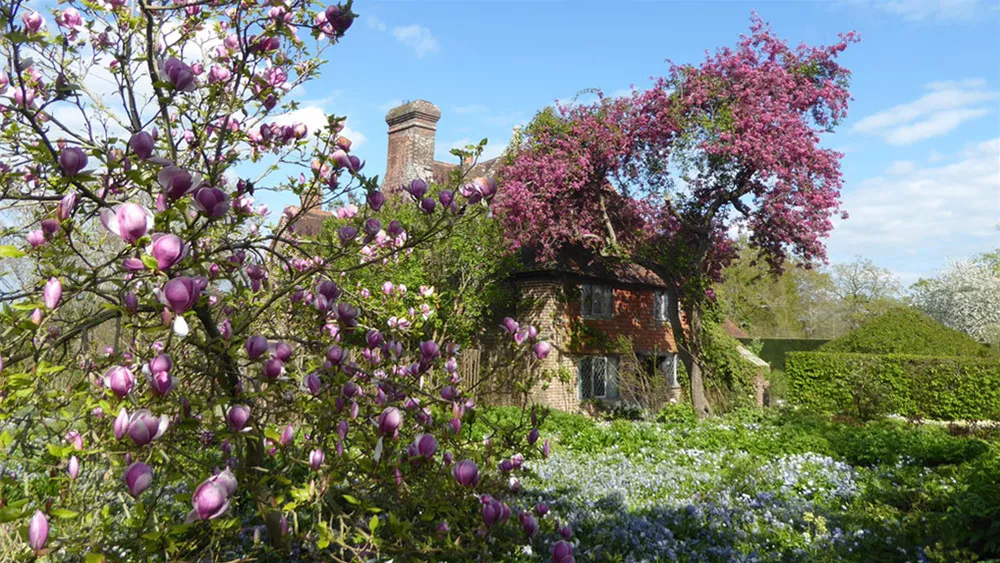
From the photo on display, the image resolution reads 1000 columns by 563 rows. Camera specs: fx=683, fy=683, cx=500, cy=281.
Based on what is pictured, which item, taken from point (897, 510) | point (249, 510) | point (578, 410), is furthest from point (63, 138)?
point (578, 410)

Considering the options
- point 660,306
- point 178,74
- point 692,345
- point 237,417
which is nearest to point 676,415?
point 692,345

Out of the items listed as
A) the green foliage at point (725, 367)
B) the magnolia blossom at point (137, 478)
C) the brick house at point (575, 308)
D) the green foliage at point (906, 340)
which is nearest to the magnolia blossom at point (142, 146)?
the magnolia blossom at point (137, 478)

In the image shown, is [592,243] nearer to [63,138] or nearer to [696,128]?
[696,128]

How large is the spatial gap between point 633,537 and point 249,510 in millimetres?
3218

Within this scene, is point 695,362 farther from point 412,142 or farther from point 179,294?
point 179,294

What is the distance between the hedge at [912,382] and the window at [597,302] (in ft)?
20.6

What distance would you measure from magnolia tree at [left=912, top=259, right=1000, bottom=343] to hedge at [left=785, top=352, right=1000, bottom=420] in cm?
1882

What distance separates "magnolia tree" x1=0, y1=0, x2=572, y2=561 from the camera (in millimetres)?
2297

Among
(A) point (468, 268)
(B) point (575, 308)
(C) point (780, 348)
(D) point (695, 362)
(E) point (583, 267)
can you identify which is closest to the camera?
(D) point (695, 362)

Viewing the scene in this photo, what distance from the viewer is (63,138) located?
3.91 metres

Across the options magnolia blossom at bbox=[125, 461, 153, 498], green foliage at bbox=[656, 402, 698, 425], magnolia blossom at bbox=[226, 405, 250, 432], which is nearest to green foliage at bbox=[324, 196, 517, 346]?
green foliage at bbox=[656, 402, 698, 425]

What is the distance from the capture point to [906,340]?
23.1 meters

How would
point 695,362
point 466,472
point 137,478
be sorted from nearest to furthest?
point 137,478, point 466,472, point 695,362

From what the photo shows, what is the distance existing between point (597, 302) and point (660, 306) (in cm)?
318
